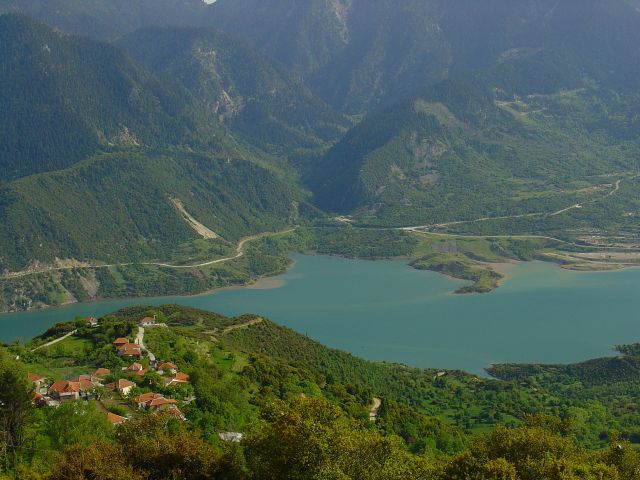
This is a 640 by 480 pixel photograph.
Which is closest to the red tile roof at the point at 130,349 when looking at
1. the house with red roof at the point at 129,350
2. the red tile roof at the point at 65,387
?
the house with red roof at the point at 129,350

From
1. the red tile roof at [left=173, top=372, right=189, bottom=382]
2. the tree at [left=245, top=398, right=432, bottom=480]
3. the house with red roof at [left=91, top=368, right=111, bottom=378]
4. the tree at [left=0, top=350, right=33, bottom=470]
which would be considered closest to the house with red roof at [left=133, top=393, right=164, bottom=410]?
the red tile roof at [left=173, top=372, right=189, bottom=382]

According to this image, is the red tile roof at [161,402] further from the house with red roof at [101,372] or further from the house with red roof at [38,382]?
the house with red roof at [38,382]

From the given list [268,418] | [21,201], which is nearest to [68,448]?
[268,418]

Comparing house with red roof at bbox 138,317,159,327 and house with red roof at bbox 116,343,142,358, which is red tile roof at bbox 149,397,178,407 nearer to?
house with red roof at bbox 116,343,142,358

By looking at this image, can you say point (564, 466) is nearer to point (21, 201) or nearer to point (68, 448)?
point (68, 448)

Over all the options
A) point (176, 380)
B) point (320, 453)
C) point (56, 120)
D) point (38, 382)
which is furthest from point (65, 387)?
point (56, 120)
